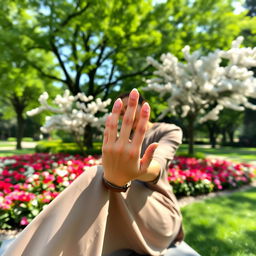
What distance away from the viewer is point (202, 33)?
A: 882 centimetres

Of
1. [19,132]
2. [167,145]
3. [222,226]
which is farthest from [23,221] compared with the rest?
[19,132]

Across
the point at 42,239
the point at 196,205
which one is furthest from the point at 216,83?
the point at 42,239

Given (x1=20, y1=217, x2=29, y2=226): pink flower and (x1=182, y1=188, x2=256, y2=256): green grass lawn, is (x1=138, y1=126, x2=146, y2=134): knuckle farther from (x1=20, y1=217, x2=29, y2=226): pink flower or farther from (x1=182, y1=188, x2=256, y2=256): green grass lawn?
(x1=20, y1=217, x2=29, y2=226): pink flower

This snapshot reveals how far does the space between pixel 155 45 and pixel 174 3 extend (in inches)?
72.1

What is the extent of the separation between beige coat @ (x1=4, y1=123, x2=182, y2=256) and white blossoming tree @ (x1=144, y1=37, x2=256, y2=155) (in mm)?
5153

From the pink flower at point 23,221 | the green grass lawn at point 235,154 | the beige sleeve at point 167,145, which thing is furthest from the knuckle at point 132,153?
the green grass lawn at point 235,154

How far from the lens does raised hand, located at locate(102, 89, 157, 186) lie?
3.64ft

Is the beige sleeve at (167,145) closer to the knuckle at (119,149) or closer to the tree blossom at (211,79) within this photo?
the knuckle at (119,149)

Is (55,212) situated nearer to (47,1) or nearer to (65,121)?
(65,121)

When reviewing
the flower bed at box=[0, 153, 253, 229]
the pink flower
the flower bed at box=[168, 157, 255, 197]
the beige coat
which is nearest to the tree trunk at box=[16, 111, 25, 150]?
the flower bed at box=[0, 153, 253, 229]

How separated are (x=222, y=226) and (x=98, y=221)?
276 centimetres

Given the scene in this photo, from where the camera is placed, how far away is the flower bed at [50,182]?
3195mm

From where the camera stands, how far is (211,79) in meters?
6.68

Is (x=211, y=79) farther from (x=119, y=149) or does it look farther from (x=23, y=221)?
(x=119, y=149)
